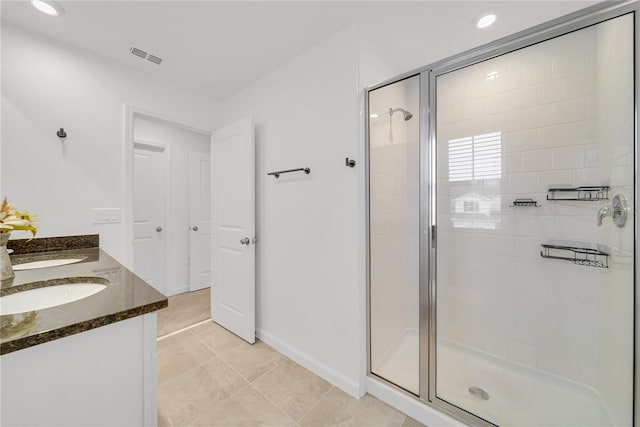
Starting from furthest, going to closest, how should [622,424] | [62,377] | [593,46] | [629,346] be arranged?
[593,46]
[622,424]
[629,346]
[62,377]

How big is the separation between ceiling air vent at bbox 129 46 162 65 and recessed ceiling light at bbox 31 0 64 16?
1.30 feet

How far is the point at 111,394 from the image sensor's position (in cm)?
77

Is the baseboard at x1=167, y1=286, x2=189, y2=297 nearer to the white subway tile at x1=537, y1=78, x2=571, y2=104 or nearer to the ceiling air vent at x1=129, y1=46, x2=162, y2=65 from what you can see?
the ceiling air vent at x1=129, y1=46, x2=162, y2=65

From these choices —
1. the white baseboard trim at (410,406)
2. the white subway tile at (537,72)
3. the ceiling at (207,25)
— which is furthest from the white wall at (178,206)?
the white subway tile at (537,72)

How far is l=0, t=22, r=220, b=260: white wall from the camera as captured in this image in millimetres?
1651

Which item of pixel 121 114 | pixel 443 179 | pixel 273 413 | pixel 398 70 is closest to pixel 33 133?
pixel 121 114

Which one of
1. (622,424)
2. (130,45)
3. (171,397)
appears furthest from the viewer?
(130,45)

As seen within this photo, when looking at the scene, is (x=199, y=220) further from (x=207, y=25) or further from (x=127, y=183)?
(x=207, y=25)

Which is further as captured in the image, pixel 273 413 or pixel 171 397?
pixel 171 397

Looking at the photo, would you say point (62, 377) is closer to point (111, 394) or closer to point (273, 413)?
point (111, 394)

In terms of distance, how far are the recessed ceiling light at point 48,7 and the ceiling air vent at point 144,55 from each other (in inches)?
15.6

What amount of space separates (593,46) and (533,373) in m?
2.10

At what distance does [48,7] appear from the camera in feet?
4.93

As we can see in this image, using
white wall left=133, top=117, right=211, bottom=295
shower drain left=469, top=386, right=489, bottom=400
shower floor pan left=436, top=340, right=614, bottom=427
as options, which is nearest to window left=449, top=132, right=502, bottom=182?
shower floor pan left=436, top=340, right=614, bottom=427
